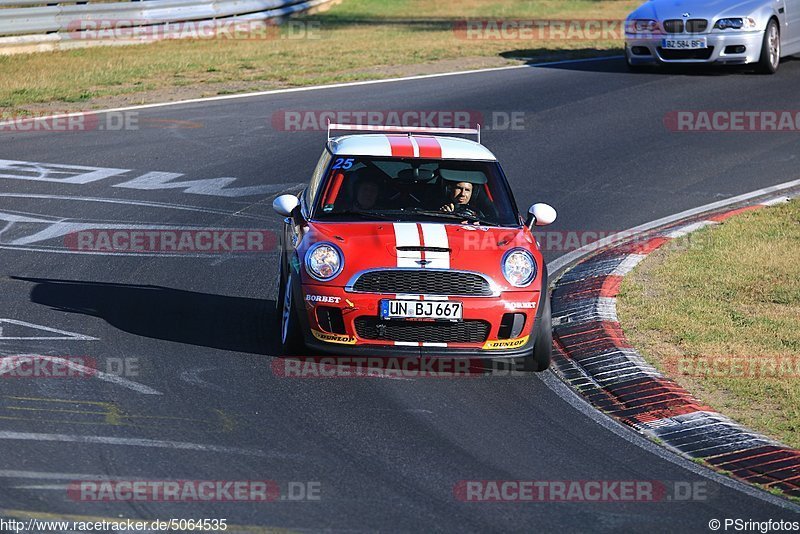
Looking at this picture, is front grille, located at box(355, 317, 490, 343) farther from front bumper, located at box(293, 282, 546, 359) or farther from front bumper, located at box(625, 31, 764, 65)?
front bumper, located at box(625, 31, 764, 65)

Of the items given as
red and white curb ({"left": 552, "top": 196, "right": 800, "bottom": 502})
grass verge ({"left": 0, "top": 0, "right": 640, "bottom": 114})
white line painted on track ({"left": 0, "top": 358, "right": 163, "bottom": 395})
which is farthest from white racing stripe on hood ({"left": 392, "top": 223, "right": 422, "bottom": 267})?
grass verge ({"left": 0, "top": 0, "right": 640, "bottom": 114})

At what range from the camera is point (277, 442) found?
721cm

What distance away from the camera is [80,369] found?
8.40m

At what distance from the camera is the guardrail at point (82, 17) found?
21.9 meters

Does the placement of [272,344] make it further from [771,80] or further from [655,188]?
[771,80]

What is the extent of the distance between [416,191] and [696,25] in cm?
1133

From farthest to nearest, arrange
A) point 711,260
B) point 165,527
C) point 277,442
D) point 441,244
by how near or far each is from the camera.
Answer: point 711,260 → point 441,244 → point 277,442 → point 165,527

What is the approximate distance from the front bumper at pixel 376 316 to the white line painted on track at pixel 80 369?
1169 millimetres

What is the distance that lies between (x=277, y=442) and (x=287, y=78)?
46.9ft

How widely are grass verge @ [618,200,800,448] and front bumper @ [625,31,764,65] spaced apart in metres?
6.87

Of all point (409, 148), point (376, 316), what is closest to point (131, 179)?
point (409, 148)

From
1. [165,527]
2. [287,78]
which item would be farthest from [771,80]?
[165,527]

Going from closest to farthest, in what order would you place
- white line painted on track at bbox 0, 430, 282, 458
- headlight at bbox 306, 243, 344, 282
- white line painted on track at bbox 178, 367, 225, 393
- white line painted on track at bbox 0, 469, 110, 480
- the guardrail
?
white line painted on track at bbox 0, 469, 110, 480
white line painted on track at bbox 0, 430, 282, 458
white line painted on track at bbox 178, 367, 225, 393
headlight at bbox 306, 243, 344, 282
the guardrail

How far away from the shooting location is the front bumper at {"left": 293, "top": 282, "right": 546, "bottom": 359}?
8.41 meters
